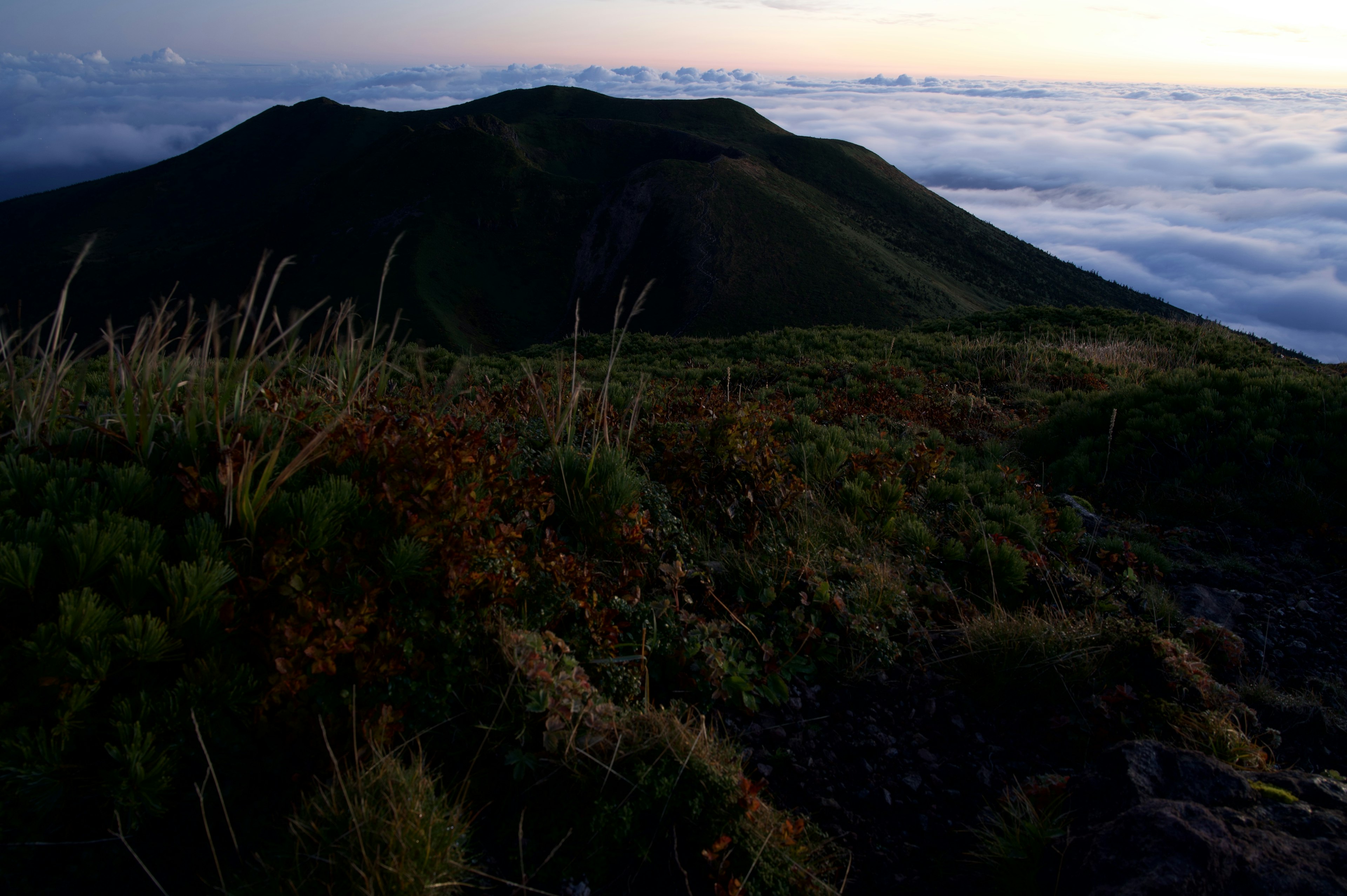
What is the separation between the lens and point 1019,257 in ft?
314

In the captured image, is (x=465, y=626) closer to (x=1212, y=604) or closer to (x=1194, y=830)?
(x=1194, y=830)

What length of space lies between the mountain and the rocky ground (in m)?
64.8

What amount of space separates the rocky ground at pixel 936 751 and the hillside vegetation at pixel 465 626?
86mm

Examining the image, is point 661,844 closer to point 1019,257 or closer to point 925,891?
point 925,891

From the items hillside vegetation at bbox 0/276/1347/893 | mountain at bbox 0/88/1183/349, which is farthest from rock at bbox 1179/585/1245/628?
mountain at bbox 0/88/1183/349

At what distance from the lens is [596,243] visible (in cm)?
10069

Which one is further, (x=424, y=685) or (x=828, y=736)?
(x=828, y=736)

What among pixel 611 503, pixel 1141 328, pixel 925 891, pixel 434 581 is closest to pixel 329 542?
pixel 434 581

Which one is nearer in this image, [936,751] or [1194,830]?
[1194,830]

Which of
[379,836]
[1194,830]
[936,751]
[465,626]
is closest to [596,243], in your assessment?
[465,626]

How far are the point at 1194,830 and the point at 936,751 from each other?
1111 mm

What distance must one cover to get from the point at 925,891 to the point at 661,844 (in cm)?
96

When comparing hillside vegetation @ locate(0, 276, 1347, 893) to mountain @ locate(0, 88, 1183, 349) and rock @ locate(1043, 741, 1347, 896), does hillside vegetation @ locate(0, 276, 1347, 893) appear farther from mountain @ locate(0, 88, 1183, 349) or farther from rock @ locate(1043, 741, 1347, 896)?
mountain @ locate(0, 88, 1183, 349)

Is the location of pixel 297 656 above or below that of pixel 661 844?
above
